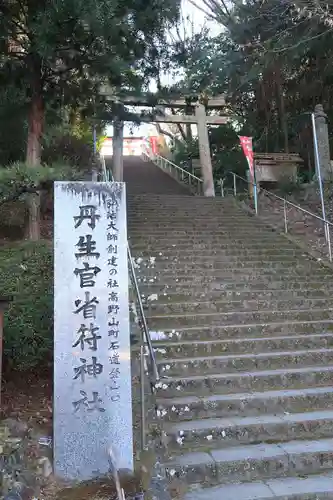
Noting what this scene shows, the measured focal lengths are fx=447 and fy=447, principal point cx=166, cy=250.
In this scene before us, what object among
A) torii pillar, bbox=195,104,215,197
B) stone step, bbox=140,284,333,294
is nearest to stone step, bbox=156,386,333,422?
stone step, bbox=140,284,333,294

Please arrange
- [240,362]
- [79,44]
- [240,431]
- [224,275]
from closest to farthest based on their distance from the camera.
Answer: [240,431] < [240,362] < [79,44] < [224,275]

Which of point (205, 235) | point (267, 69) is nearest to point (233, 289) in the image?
point (205, 235)

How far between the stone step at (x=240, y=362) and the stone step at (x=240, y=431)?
2.60 feet

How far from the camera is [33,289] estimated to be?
506 centimetres

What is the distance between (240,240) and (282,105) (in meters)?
8.98

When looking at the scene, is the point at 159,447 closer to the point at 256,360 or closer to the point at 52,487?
the point at 52,487

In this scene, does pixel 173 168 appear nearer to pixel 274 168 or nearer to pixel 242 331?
pixel 274 168

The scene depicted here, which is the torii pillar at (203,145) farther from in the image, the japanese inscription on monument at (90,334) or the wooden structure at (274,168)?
the japanese inscription on monument at (90,334)

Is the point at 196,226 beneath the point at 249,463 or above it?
above

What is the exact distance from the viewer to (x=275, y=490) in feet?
11.2

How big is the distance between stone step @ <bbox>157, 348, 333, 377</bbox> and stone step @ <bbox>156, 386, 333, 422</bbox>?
424 millimetres

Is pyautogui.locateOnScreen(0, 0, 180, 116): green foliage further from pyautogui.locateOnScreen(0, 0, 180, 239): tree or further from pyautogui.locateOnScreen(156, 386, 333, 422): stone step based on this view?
pyautogui.locateOnScreen(156, 386, 333, 422): stone step

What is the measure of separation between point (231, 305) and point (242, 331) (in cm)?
77

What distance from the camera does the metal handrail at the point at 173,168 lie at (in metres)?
17.2
